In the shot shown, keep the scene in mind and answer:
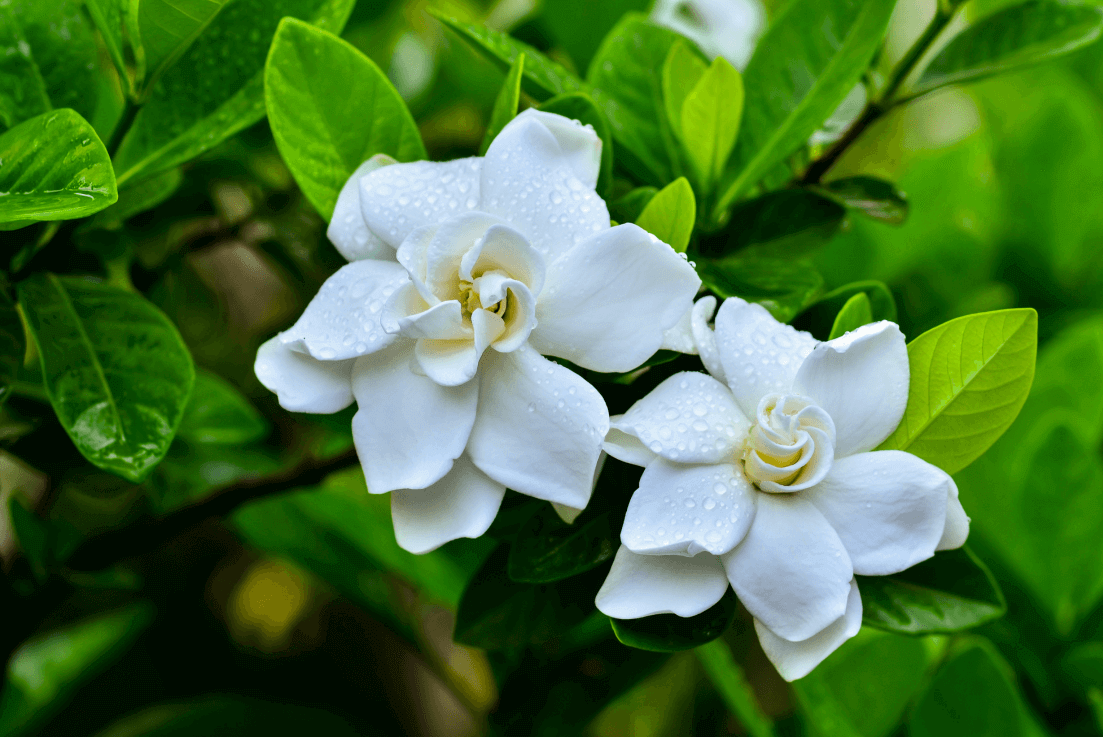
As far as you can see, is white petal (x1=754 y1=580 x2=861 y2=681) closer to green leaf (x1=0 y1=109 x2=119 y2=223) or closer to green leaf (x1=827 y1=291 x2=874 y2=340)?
green leaf (x1=827 y1=291 x2=874 y2=340)

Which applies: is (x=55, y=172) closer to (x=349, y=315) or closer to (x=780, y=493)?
(x=349, y=315)

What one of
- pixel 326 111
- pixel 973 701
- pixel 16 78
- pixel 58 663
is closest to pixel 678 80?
pixel 326 111

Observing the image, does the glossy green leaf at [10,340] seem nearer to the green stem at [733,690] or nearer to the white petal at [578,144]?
the white petal at [578,144]

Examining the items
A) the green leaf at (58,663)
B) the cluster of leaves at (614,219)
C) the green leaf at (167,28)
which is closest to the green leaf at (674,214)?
the cluster of leaves at (614,219)

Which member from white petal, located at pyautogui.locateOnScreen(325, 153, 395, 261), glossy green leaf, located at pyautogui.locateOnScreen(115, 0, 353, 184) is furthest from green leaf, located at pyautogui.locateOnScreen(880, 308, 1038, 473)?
glossy green leaf, located at pyautogui.locateOnScreen(115, 0, 353, 184)

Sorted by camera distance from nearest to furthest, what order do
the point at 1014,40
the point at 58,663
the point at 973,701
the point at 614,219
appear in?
1. the point at 614,219
2. the point at 1014,40
3. the point at 973,701
4. the point at 58,663

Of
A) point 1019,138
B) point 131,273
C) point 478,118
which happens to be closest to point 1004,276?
point 1019,138
